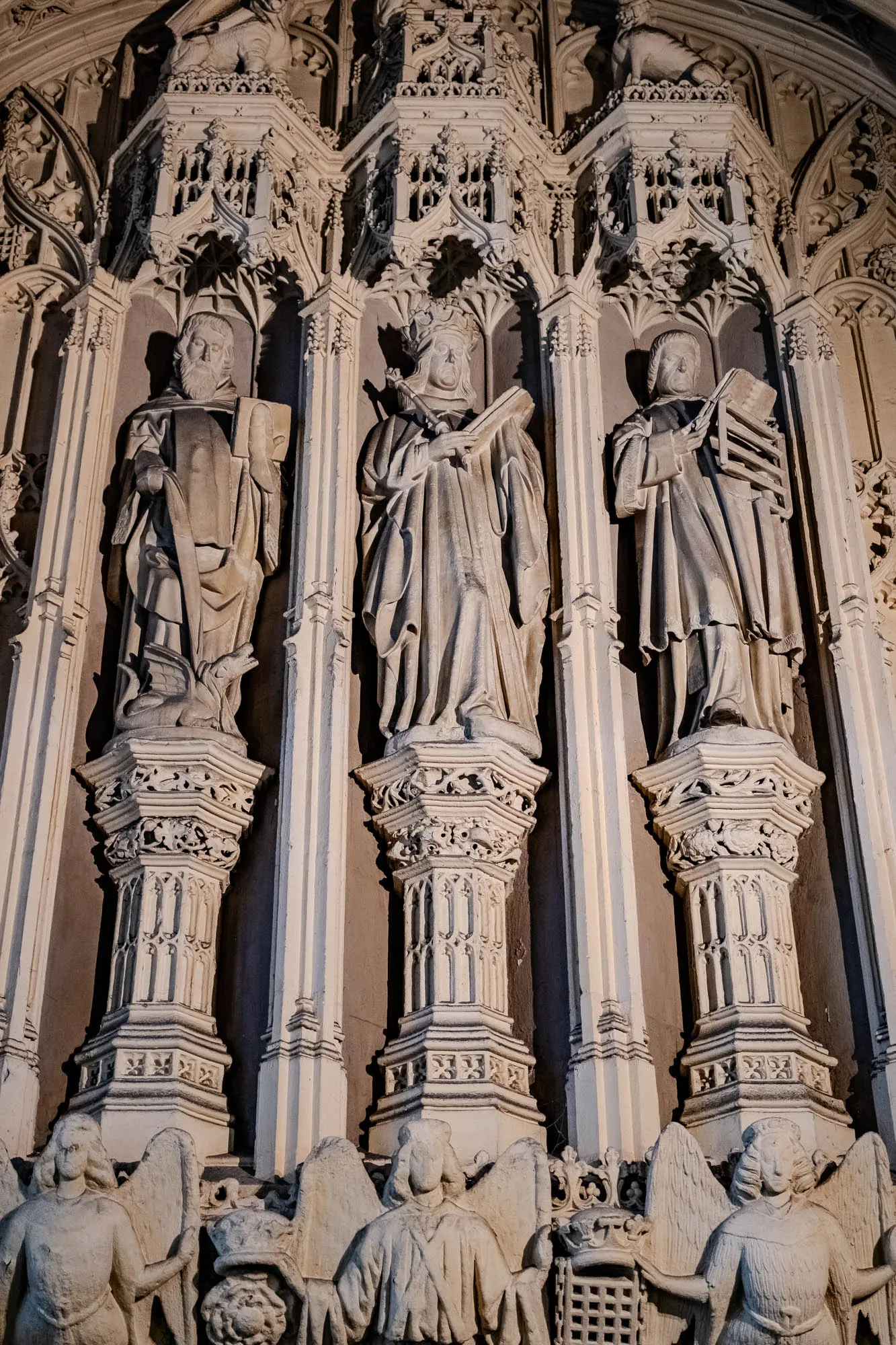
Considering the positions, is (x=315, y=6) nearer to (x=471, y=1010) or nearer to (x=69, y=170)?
(x=69, y=170)

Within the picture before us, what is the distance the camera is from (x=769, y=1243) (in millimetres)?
6438

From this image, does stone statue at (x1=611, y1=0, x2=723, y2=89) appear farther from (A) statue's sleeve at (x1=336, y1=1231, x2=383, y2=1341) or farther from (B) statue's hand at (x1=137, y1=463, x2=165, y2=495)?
(A) statue's sleeve at (x1=336, y1=1231, x2=383, y2=1341)

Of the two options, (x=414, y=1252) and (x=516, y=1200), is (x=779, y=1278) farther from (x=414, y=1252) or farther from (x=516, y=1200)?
(x=414, y=1252)

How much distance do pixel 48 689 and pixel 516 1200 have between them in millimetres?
3642

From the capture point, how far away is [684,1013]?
8156mm

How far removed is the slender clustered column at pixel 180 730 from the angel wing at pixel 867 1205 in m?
2.67

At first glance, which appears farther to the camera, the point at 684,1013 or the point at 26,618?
the point at 26,618

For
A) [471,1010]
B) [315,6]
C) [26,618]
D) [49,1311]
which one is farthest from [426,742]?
[315,6]

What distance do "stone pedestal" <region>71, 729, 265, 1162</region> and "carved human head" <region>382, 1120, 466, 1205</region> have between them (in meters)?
1.20

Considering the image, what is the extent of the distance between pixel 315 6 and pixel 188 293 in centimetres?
284

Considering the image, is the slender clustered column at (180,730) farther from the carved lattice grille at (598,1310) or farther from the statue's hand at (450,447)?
the carved lattice grille at (598,1310)

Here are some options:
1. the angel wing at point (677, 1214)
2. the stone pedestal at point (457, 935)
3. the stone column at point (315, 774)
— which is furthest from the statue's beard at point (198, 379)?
the angel wing at point (677, 1214)

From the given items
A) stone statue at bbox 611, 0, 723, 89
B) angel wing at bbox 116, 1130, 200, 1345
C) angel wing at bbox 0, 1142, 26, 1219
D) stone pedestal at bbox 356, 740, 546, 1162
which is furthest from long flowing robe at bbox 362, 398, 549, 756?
stone statue at bbox 611, 0, 723, 89

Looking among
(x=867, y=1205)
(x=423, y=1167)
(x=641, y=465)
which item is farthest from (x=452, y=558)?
(x=867, y=1205)
